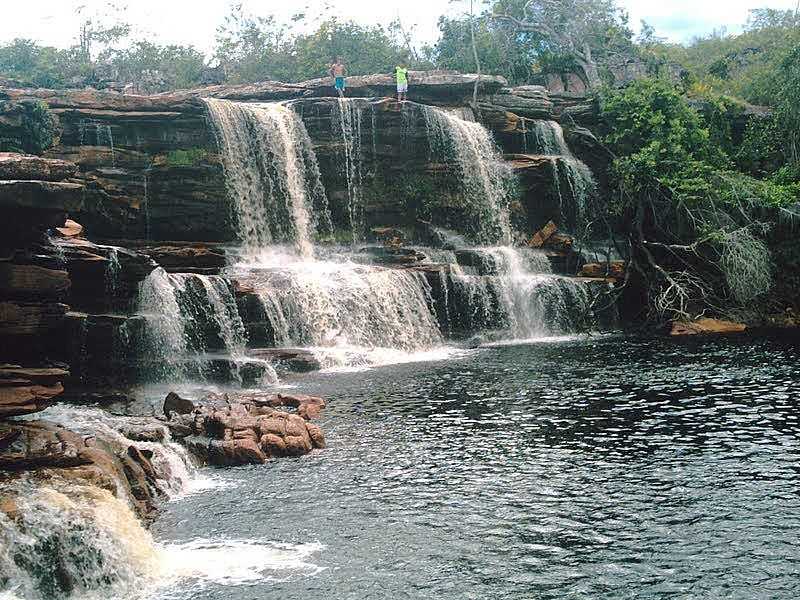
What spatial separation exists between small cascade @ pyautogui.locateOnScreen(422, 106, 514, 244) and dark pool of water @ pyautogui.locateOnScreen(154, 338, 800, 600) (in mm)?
16609

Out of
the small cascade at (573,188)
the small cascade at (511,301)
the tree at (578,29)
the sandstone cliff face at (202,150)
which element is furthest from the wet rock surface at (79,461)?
the tree at (578,29)

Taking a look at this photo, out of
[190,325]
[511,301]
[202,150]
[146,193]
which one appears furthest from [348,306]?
[202,150]

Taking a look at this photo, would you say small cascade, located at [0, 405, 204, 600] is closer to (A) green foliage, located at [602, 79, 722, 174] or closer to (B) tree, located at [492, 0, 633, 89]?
(A) green foliage, located at [602, 79, 722, 174]

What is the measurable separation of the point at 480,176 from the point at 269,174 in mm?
9689

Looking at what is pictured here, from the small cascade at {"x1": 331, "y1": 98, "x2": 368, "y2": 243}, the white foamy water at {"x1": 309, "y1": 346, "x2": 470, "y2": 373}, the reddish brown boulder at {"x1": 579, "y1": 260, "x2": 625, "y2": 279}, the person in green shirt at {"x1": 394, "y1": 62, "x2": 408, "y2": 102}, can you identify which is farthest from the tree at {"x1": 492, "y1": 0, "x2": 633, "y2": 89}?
the white foamy water at {"x1": 309, "y1": 346, "x2": 470, "y2": 373}

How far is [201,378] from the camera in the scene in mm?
25422

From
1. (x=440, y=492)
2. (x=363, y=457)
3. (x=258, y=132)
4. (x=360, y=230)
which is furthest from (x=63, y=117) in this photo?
(x=440, y=492)

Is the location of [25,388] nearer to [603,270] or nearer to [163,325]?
[163,325]

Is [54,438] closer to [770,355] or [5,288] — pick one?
[5,288]

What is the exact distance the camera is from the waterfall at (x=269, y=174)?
118 feet

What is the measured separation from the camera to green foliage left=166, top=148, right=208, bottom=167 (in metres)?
34.7

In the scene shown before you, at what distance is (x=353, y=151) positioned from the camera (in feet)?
127

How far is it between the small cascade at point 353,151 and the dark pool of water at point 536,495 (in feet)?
54.0

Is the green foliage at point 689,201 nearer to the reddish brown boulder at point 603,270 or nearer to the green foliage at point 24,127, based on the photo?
the reddish brown boulder at point 603,270
